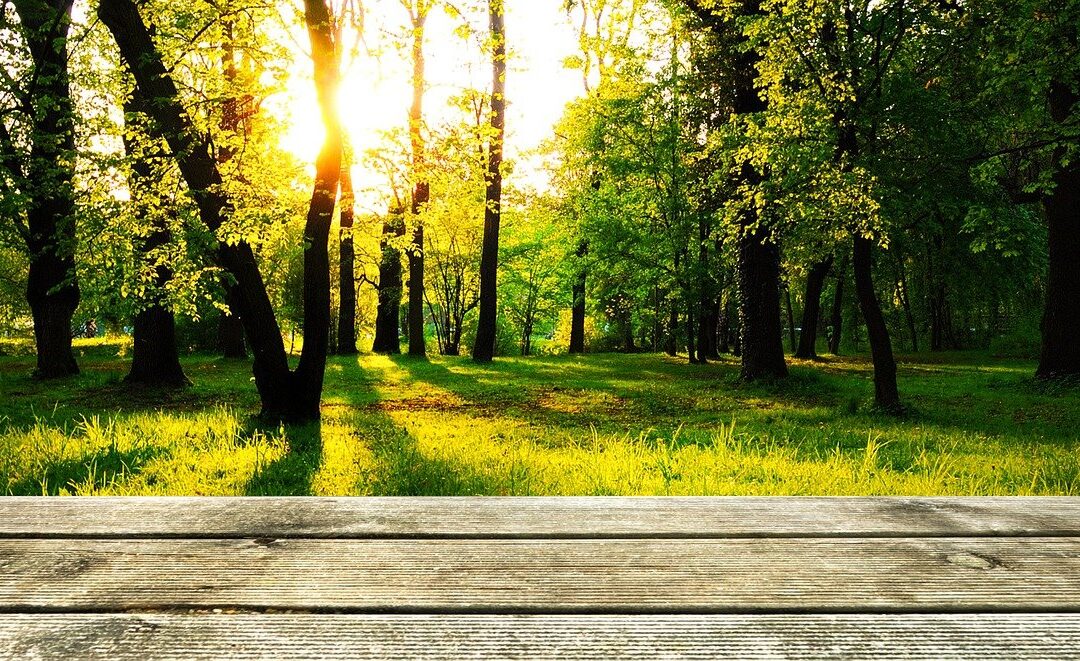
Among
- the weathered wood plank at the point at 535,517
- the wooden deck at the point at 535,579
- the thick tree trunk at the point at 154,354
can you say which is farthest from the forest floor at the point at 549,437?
the wooden deck at the point at 535,579

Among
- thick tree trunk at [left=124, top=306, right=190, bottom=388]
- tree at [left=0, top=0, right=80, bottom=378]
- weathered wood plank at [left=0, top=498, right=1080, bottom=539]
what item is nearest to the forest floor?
thick tree trunk at [left=124, top=306, right=190, bottom=388]

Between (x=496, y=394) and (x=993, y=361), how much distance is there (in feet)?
54.6

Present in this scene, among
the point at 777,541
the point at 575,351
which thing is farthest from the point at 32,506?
the point at 575,351

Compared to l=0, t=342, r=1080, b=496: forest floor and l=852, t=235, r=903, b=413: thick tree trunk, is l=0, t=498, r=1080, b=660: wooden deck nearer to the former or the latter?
l=0, t=342, r=1080, b=496: forest floor

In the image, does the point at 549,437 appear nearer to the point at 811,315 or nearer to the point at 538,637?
the point at 538,637

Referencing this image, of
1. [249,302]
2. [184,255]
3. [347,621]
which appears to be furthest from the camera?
[249,302]

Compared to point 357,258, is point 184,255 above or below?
below

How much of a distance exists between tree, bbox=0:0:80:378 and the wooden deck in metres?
7.30

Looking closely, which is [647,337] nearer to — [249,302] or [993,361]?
[993,361]

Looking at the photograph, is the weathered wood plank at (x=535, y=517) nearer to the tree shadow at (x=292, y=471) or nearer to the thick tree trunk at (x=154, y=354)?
the tree shadow at (x=292, y=471)

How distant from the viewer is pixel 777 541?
5.40 ft

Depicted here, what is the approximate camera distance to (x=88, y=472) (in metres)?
4.95

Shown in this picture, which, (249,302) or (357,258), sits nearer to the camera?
(249,302)

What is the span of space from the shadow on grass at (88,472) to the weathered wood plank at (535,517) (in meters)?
3.29
